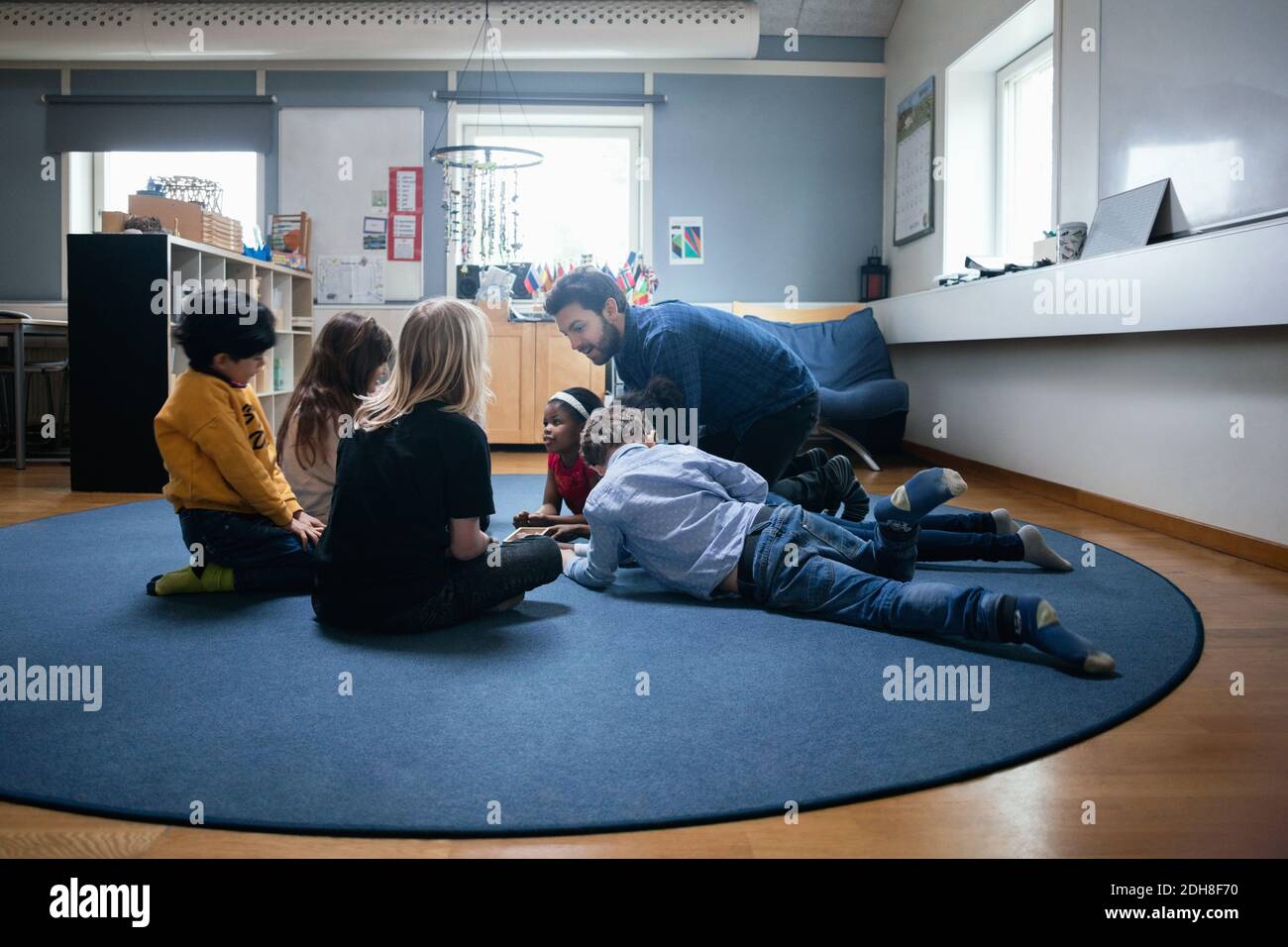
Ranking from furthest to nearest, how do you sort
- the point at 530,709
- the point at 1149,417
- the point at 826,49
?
1. the point at 826,49
2. the point at 1149,417
3. the point at 530,709

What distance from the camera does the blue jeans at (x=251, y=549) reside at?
7.92 feet

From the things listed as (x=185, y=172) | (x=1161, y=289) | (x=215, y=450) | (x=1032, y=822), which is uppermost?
(x=185, y=172)

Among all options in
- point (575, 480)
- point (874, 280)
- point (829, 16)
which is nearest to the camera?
point (575, 480)

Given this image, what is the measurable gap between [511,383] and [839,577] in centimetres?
419

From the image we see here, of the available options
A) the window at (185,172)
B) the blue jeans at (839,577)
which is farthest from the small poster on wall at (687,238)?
the blue jeans at (839,577)

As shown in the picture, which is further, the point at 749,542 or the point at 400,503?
the point at 749,542

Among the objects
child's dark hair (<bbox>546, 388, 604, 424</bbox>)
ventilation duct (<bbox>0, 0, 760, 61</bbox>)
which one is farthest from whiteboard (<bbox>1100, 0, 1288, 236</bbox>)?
ventilation duct (<bbox>0, 0, 760, 61</bbox>)

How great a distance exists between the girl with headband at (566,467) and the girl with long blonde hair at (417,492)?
2.70 ft

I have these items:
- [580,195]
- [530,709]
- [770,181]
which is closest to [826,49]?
[770,181]

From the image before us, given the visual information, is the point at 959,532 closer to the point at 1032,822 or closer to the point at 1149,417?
the point at 1149,417

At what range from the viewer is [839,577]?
2078 millimetres

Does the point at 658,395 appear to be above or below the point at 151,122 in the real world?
below

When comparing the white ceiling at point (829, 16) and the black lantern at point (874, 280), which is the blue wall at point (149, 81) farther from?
the black lantern at point (874, 280)
